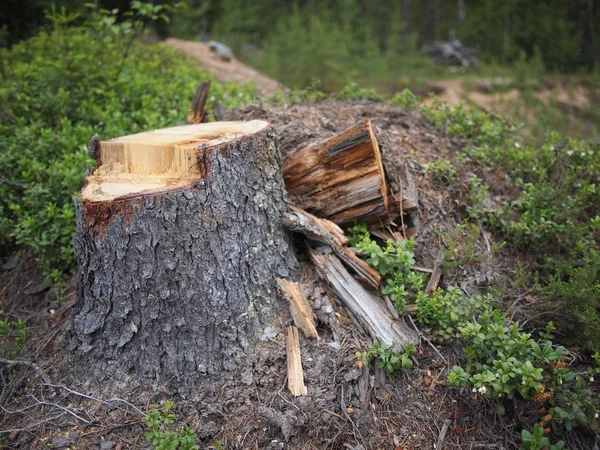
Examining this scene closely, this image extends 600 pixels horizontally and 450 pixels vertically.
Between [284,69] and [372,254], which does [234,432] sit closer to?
[372,254]

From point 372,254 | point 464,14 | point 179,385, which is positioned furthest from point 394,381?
point 464,14

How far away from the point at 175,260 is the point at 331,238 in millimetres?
1007

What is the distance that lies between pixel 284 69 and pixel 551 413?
921 centimetres

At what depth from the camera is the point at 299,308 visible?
276cm

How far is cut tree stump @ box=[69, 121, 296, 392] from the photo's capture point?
2441mm

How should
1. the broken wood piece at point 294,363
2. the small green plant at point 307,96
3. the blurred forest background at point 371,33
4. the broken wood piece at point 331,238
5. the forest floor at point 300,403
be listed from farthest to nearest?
the blurred forest background at point 371,33 → the small green plant at point 307,96 → the broken wood piece at point 331,238 → the broken wood piece at point 294,363 → the forest floor at point 300,403

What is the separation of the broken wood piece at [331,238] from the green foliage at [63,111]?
174 cm

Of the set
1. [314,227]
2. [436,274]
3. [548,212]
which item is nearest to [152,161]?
[314,227]

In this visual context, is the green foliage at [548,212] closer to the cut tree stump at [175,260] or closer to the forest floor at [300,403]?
the forest floor at [300,403]

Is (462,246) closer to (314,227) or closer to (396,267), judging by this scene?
(396,267)

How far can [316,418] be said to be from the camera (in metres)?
2.41

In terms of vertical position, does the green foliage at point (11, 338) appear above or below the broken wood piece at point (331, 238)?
below

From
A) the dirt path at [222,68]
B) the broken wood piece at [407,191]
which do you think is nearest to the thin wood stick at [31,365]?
the broken wood piece at [407,191]

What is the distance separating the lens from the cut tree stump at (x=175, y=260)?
8.01ft
